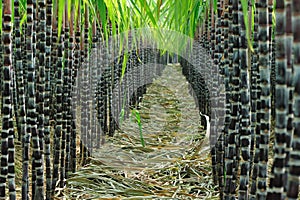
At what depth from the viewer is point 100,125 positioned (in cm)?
404

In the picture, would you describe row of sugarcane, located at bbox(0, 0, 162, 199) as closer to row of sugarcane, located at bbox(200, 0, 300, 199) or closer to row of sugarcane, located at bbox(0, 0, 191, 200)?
row of sugarcane, located at bbox(0, 0, 191, 200)

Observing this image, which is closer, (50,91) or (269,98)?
(269,98)

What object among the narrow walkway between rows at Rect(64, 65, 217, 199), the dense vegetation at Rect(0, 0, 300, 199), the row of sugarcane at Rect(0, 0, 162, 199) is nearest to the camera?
the dense vegetation at Rect(0, 0, 300, 199)

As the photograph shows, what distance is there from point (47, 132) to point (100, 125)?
1.71 meters

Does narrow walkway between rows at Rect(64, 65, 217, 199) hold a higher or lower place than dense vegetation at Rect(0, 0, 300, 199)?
lower

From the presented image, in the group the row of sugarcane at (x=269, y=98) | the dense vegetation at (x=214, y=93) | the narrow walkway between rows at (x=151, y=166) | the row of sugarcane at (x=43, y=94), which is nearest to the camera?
the row of sugarcane at (x=269, y=98)

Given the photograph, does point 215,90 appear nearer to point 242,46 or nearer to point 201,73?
point 242,46

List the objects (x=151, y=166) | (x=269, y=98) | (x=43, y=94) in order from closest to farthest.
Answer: (x=269, y=98)
(x=43, y=94)
(x=151, y=166)

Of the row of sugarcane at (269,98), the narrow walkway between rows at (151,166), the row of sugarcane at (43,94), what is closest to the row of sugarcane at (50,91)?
the row of sugarcane at (43,94)

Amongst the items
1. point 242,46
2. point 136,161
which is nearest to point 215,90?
point 136,161

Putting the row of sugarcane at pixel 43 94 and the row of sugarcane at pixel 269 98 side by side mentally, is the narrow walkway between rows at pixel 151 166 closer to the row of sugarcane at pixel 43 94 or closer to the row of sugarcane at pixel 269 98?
the row of sugarcane at pixel 43 94

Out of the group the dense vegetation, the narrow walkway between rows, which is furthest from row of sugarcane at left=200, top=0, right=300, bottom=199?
the narrow walkway between rows

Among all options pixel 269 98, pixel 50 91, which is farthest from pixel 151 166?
pixel 269 98

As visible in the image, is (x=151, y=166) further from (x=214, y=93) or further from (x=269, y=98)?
(x=269, y=98)
